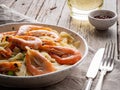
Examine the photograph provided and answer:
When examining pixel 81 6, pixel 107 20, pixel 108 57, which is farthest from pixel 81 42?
pixel 81 6

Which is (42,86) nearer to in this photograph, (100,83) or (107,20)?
(100,83)

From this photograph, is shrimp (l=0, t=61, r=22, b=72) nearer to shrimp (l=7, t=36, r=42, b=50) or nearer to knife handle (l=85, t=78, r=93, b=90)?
shrimp (l=7, t=36, r=42, b=50)

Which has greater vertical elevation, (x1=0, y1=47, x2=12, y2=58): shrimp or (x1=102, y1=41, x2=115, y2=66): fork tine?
(x1=0, y1=47, x2=12, y2=58): shrimp

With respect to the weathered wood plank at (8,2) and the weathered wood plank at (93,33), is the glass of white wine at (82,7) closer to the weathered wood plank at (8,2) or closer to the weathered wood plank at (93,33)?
the weathered wood plank at (93,33)

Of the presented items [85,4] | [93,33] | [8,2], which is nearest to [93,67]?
[93,33]

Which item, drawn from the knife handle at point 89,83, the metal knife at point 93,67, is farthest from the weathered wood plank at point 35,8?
the knife handle at point 89,83

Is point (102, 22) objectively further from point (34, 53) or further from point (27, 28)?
point (34, 53)

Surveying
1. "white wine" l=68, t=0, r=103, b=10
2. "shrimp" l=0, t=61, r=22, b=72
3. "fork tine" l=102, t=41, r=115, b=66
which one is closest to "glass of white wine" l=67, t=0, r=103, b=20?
"white wine" l=68, t=0, r=103, b=10
